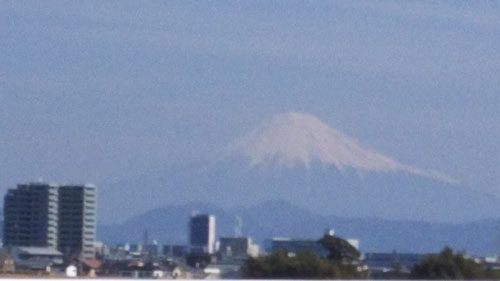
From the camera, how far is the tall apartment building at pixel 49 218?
2319 cm

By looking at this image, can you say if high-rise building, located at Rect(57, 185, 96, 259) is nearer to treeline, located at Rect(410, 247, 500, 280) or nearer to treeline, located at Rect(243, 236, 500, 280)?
treeline, located at Rect(243, 236, 500, 280)

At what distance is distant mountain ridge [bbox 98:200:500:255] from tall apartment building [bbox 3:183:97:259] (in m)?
0.42

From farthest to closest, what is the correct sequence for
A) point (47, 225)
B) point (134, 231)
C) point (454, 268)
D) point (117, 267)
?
point (134, 231), point (47, 225), point (454, 268), point (117, 267)

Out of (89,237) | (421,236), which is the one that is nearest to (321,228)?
(421,236)

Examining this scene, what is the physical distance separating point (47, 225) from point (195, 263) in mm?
3071

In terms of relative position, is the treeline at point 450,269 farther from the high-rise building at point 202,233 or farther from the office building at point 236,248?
the high-rise building at point 202,233

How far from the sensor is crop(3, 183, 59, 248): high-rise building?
23.2 meters

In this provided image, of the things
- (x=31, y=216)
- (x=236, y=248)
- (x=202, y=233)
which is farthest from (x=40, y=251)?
(x=202, y=233)

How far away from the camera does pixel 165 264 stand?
67.7 feet

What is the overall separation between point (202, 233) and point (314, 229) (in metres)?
2.35

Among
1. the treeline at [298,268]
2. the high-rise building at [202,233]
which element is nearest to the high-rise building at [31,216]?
the high-rise building at [202,233]

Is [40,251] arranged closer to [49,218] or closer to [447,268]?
[49,218]

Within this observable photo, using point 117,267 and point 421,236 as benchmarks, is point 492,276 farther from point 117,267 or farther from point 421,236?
point 421,236

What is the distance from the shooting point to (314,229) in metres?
27.5
